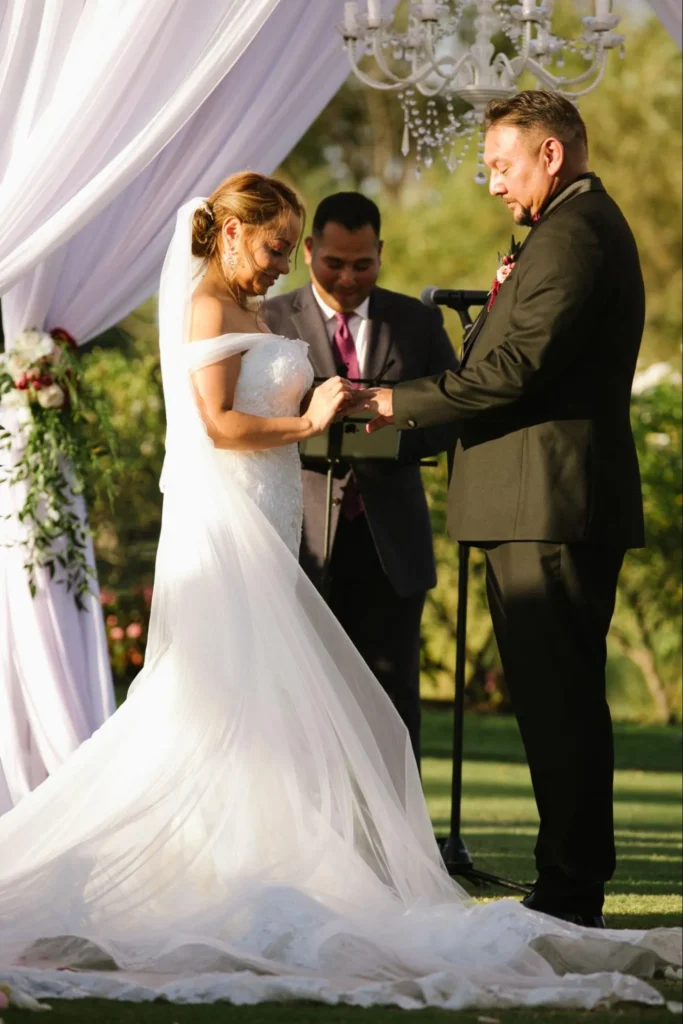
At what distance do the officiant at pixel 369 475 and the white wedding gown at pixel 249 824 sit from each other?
0.63 meters

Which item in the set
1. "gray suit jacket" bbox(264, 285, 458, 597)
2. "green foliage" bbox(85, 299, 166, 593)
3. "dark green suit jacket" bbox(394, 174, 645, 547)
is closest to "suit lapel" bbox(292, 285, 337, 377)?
"gray suit jacket" bbox(264, 285, 458, 597)

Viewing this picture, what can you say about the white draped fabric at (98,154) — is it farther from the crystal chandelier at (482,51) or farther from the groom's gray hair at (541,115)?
the groom's gray hair at (541,115)

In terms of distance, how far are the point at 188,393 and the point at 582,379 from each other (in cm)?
102

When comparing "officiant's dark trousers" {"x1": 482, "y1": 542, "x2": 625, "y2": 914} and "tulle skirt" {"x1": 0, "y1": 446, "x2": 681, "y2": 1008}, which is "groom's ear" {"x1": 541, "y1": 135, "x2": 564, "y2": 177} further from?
"tulle skirt" {"x1": 0, "y1": 446, "x2": 681, "y2": 1008}

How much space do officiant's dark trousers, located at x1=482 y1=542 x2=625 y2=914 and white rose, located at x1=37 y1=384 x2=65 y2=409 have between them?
6.38 ft

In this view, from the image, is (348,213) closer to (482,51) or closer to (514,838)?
(482,51)

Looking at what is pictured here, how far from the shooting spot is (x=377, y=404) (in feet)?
14.5

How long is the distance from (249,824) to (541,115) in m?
1.85

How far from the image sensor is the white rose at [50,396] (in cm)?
538

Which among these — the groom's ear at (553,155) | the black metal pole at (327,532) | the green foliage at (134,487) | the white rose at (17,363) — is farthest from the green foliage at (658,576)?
the groom's ear at (553,155)

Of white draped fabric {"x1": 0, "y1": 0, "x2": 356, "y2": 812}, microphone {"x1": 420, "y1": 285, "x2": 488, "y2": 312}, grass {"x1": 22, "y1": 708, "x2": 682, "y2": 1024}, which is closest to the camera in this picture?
grass {"x1": 22, "y1": 708, "x2": 682, "y2": 1024}

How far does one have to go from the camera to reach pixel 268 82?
16.9ft

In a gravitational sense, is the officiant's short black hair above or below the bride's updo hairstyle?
above

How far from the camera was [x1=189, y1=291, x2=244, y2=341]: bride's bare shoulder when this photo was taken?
4281mm
